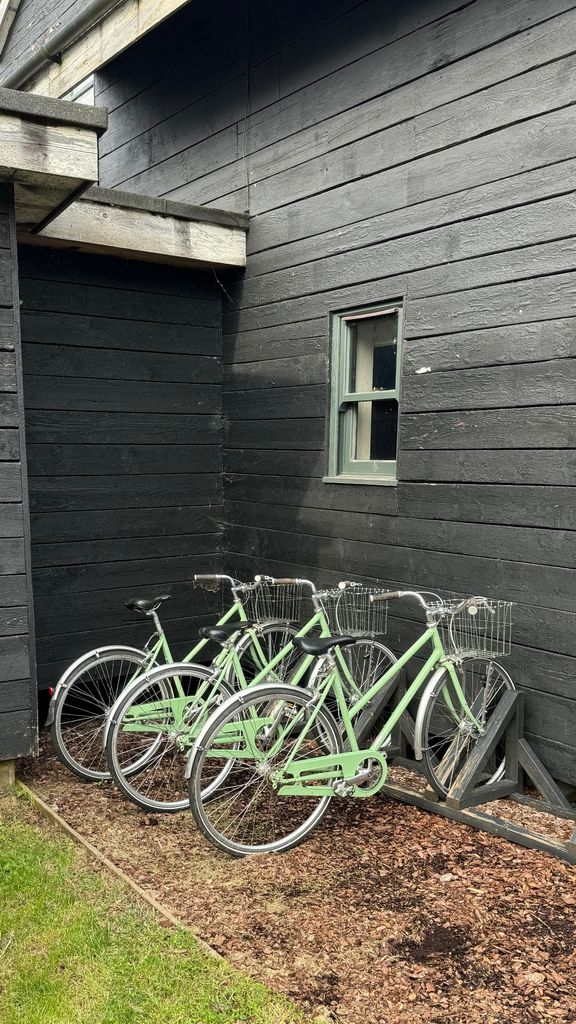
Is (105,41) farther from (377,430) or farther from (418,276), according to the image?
(377,430)

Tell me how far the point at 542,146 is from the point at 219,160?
10.4 feet

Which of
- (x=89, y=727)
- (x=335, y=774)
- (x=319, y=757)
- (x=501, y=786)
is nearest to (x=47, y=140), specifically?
(x=319, y=757)

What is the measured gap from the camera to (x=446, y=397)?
484 centimetres

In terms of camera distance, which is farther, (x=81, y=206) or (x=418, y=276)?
(x=81, y=206)

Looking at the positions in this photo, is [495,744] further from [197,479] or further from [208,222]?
[208,222]

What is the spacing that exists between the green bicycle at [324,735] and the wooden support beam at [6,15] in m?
7.88

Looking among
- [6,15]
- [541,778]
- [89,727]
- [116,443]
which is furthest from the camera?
[6,15]

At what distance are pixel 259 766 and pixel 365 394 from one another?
2.55 m

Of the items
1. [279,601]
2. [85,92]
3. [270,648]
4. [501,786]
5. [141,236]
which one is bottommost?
[501,786]

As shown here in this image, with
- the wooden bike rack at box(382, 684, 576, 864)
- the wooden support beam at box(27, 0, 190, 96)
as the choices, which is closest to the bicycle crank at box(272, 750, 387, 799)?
the wooden bike rack at box(382, 684, 576, 864)

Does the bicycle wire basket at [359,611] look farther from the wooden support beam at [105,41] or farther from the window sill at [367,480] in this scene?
the wooden support beam at [105,41]

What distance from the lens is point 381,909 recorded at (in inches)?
137

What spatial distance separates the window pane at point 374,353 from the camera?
529 centimetres

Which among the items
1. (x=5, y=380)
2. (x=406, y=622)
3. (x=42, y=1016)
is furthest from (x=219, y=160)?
(x=42, y=1016)
